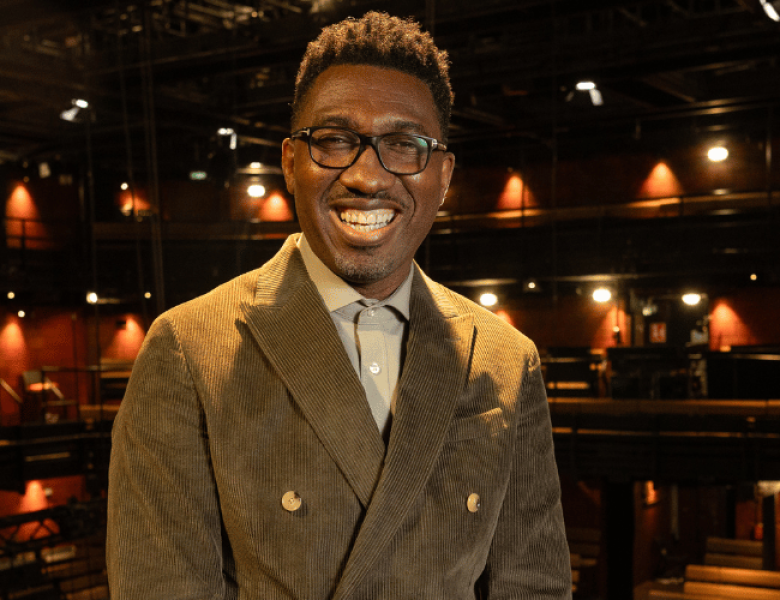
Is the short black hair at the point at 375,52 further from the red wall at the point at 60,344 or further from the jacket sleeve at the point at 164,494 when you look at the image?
the red wall at the point at 60,344

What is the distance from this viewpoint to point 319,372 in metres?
0.94

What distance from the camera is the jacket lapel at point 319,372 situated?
91cm

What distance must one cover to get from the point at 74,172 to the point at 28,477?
1373 millimetres

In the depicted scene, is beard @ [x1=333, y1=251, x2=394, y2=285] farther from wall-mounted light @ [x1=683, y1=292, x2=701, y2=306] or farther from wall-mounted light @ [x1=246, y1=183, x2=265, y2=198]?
wall-mounted light @ [x1=683, y1=292, x2=701, y2=306]

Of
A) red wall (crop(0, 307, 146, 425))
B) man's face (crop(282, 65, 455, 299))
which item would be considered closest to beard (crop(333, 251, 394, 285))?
man's face (crop(282, 65, 455, 299))

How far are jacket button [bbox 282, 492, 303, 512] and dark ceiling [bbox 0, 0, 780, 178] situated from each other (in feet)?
6.90

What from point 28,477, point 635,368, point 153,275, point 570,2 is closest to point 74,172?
point 153,275

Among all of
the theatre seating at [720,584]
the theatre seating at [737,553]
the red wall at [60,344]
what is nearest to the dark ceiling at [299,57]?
the red wall at [60,344]

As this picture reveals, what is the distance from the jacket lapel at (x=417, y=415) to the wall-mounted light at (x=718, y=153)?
14.5 ft

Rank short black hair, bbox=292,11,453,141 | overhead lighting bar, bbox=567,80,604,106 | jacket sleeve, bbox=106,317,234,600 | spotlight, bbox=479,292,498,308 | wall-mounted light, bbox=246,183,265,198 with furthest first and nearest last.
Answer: overhead lighting bar, bbox=567,80,604,106 < spotlight, bbox=479,292,498,308 < wall-mounted light, bbox=246,183,265,198 < short black hair, bbox=292,11,453,141 < jacket sleeve, bbox=106,317,234,600

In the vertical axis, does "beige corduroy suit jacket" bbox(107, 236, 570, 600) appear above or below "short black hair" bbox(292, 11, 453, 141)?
below

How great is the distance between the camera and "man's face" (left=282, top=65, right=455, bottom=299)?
94 cm

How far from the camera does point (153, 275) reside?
3.55m

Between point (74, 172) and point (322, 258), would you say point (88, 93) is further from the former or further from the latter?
point (322, 258)
